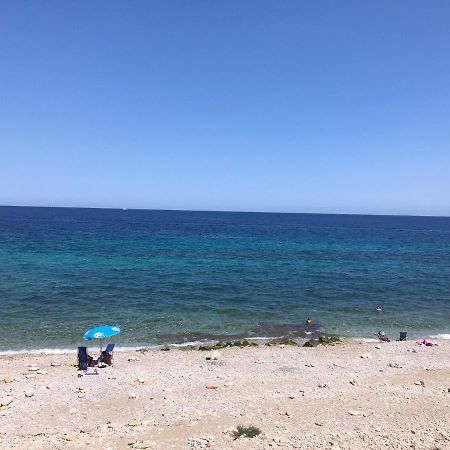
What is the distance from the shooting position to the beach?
13.6 m

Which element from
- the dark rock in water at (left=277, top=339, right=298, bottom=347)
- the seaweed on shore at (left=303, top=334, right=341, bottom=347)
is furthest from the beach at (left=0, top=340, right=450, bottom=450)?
the dark rock in water at (left=277, top=339, right=298, bottom=347)

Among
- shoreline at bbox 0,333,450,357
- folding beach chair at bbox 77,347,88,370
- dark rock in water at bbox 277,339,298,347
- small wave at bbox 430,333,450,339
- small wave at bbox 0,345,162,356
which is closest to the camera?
folding beach chair at bbox 77,347,88,370

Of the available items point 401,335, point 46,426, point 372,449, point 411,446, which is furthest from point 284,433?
point 401,335

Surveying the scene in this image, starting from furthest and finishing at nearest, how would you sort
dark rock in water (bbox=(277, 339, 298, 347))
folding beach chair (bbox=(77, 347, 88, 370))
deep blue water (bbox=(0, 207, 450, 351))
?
deep blue water (bbox=(0, 207, 450, 351)), dark rock in water (bbox=(277, 339, 298, 347)), folding beach chair (bbox=(77, 347, 88, 370))

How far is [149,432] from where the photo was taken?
14141 mm

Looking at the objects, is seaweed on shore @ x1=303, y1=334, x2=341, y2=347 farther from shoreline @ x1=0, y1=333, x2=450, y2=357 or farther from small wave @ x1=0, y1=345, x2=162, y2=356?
small wave @ x1=0, y1=345, x2=162, y2=356

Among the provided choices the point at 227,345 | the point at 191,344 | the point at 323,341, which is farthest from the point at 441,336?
the point at 191,344

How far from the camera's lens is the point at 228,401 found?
54.5 ft

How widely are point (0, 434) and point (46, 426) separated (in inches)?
58.4

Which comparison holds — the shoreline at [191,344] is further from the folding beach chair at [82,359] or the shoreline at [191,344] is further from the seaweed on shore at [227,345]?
the folding beach chair at [82,359]

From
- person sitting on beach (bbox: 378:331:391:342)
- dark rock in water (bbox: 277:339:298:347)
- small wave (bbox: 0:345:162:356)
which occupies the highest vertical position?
person sitting on beach (bbox: 378:331:391:342)

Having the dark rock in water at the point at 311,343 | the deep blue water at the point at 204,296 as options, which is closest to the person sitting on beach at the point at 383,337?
the deep blue water at the point at 204,296

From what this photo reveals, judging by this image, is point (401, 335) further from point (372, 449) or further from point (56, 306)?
point (56, 306)

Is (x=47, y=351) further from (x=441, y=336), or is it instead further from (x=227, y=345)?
(x=441, y=336)
